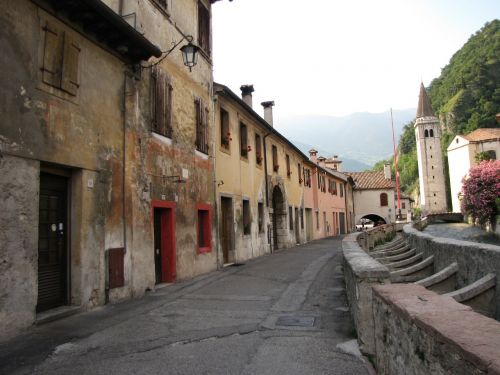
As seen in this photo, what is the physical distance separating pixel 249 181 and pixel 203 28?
6321 millimetres

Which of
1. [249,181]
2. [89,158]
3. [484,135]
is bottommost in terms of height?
[89,158]

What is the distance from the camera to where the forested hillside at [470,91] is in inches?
3046

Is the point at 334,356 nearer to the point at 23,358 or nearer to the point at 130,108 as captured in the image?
the point at 23,358

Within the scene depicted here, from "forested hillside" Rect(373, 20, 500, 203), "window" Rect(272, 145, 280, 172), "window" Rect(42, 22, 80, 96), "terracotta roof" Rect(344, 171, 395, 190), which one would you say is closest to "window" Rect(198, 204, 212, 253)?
"window" Rect(42, 22, 80, 96)

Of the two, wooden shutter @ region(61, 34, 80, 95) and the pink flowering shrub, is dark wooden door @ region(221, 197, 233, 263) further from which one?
the pink flowering shrub

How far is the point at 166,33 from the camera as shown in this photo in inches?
411

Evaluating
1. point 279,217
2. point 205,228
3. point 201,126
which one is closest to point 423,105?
point 279,217

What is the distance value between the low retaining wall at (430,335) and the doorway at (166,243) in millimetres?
7091

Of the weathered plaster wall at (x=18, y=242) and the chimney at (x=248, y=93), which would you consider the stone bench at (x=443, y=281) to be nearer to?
the weathered plaster wall at (x=18, y=242)

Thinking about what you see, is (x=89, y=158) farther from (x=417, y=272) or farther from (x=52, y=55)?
(x=417, y=272)

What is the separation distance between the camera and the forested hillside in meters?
77.4

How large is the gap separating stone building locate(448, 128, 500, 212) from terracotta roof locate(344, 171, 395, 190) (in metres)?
14.7

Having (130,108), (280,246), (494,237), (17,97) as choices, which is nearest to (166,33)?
(130,108)

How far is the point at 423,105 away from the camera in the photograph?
246 ft
